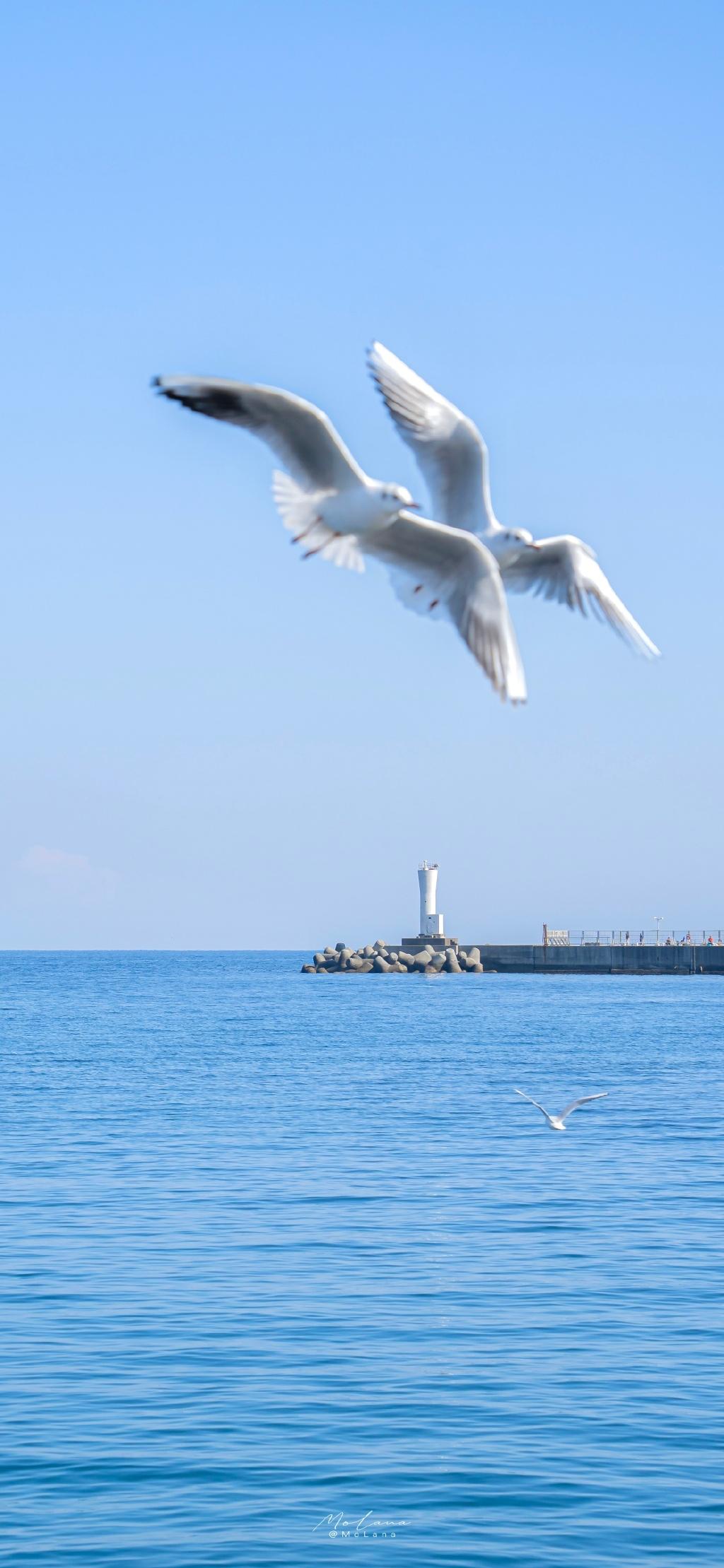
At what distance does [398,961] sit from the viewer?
444ft

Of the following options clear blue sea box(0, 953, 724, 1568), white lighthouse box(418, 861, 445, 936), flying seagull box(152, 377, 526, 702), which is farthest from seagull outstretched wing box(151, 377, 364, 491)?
white lighthouse box(418, 861, 445, 936)

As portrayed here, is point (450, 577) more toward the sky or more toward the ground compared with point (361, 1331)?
more toward the sky

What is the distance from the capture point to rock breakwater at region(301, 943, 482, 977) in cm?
12938

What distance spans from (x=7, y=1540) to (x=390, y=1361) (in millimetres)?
6131

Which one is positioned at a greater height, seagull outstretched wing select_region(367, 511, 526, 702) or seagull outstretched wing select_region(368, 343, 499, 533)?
seagull outstretched wing select_region(368, 343, 499, 533)

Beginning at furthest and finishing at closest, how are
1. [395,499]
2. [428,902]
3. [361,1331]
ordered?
1. [428,902]
2. [361,1331]
3. [395,499]

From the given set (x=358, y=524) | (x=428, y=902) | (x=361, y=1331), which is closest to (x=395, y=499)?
(x=358, y=524)

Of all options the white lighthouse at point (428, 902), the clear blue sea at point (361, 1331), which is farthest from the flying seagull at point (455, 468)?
the white lighthouse at point (428, 902)

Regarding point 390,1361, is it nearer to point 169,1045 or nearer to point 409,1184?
point 409,1184

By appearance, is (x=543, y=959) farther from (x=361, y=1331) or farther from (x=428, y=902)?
(x=361, y=1331)

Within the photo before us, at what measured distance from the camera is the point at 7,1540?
15.1m

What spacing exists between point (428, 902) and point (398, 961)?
10344mm

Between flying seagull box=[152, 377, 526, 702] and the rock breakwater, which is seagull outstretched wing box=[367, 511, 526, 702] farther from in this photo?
the rock breakwater

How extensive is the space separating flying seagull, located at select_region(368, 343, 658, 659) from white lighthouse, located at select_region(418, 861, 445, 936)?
113876 mm
